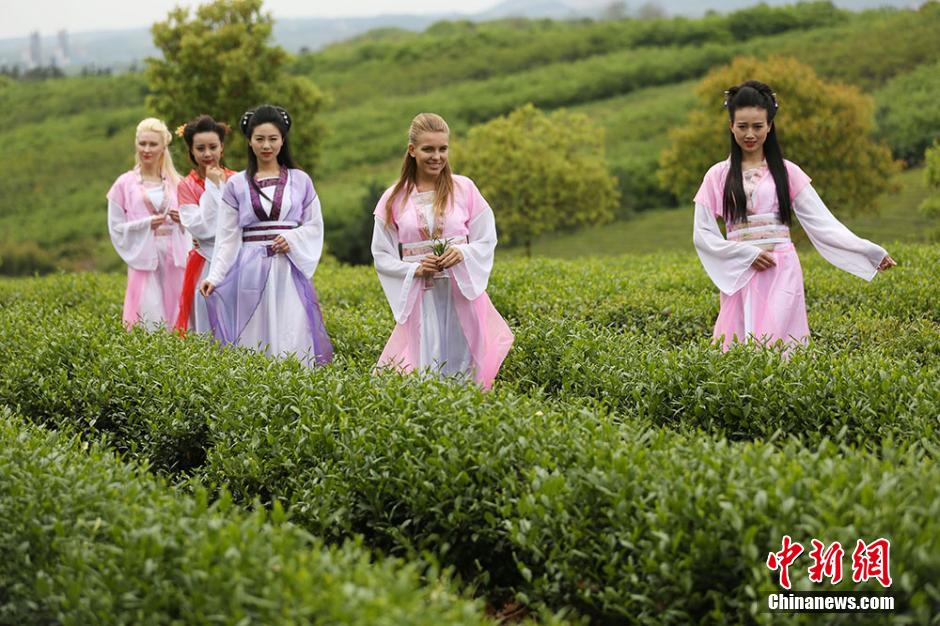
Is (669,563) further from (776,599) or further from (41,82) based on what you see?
(41,82)

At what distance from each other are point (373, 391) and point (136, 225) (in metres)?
5.02

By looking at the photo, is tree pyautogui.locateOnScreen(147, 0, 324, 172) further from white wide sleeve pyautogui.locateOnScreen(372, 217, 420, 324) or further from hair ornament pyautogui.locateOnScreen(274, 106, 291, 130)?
white wide sleeve pyautogui.locateOnScreen(372, 217, 420, 324)

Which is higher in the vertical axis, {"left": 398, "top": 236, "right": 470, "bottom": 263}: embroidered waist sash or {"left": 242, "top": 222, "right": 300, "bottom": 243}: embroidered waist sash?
{"left": 242, "top": 222, "right": 300, "bottom": 243}: embroidered waist sash

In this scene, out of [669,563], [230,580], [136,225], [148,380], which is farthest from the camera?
[136,225]

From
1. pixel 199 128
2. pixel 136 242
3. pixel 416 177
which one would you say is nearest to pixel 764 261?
pixel 416 177

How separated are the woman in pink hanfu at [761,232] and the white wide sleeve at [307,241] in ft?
8.78

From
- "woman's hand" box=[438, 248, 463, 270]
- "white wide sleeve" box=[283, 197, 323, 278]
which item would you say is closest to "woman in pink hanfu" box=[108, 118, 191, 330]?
"white wide sleeve" box=[283, 197, 323, 278]

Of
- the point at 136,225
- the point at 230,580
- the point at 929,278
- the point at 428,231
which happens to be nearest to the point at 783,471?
the point at 230,580

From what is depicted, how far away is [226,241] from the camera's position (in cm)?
798

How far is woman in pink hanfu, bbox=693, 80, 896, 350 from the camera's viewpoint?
7152 mm

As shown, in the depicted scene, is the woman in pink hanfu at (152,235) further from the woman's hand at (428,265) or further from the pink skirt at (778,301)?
the pink skirt at (778,301)

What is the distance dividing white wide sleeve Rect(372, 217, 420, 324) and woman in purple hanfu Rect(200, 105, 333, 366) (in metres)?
0.92

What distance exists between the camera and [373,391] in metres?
5.69

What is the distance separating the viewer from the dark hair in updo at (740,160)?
23.4 feet
